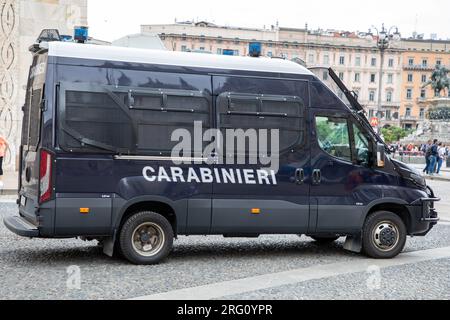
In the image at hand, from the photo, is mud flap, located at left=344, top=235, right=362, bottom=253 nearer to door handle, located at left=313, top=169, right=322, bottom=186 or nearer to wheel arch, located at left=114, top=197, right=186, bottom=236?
door handle, located at left=313, top=169, right=322, bottom=186

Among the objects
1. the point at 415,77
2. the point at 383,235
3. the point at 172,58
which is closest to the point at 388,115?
the point at 415,77

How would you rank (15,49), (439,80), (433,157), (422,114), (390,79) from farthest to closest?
(390,79) → (422,114) → (439,80) → (433,157) → (15,49)

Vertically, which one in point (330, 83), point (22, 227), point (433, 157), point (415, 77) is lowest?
point (22, 227)

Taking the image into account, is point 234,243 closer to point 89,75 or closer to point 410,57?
point 89,75

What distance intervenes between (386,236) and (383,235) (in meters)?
0.06

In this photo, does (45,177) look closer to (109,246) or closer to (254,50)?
(109,246)

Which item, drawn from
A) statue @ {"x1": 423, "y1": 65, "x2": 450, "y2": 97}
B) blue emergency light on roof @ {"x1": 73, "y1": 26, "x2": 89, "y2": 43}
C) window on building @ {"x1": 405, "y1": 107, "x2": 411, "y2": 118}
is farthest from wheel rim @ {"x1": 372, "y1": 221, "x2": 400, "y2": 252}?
window on building @ {"x1": 405, "y1": 107, "x2": 411, "y2": 118}

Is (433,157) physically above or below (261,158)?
below

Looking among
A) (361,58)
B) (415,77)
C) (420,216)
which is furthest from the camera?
(415,77)

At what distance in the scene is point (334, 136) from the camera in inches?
392

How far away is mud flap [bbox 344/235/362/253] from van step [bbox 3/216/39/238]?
14.7ft

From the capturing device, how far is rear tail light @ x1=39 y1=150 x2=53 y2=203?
27.7 ft

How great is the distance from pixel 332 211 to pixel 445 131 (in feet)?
190

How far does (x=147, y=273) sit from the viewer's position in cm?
846
